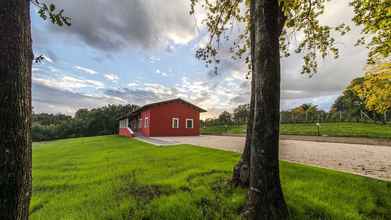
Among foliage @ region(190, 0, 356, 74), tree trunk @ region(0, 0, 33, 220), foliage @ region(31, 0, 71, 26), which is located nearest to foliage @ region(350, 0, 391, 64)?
foliage @ region(190, 0, 356, 74)

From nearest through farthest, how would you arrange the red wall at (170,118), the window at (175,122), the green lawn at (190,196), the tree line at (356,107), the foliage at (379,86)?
the green lawn at (190,196) → the foliage at (379,86) → the tree line at (356,107) → the red wall at (170,118) → the window at (175,122)

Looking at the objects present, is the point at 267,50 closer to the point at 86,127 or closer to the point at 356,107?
the point at 356,107

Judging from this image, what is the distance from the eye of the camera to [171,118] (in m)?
19.9

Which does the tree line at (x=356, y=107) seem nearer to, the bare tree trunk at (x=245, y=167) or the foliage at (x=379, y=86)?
the foliage at (x=379, y=86)

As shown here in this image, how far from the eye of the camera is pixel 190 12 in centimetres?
438

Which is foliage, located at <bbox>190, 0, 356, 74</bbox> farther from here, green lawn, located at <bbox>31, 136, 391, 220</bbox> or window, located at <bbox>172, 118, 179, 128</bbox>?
window, located at <bbox>172, 118, 179, 128</bbox>

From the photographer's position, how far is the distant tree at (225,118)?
33.7m

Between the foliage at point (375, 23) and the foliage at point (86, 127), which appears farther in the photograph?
the foliage at point (86, 127)

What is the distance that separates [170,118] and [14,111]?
61.5 ft

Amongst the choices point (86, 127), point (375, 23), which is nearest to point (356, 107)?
point (375, 23)

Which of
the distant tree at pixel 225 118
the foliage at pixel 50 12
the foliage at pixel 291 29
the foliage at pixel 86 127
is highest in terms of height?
the foliage at pixel 291 29

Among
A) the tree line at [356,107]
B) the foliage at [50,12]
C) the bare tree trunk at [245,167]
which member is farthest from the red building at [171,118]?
the foliage at [50,12]

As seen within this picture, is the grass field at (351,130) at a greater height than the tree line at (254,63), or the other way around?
the tree line at (254,63)

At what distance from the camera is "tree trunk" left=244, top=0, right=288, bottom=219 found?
2242 mm
